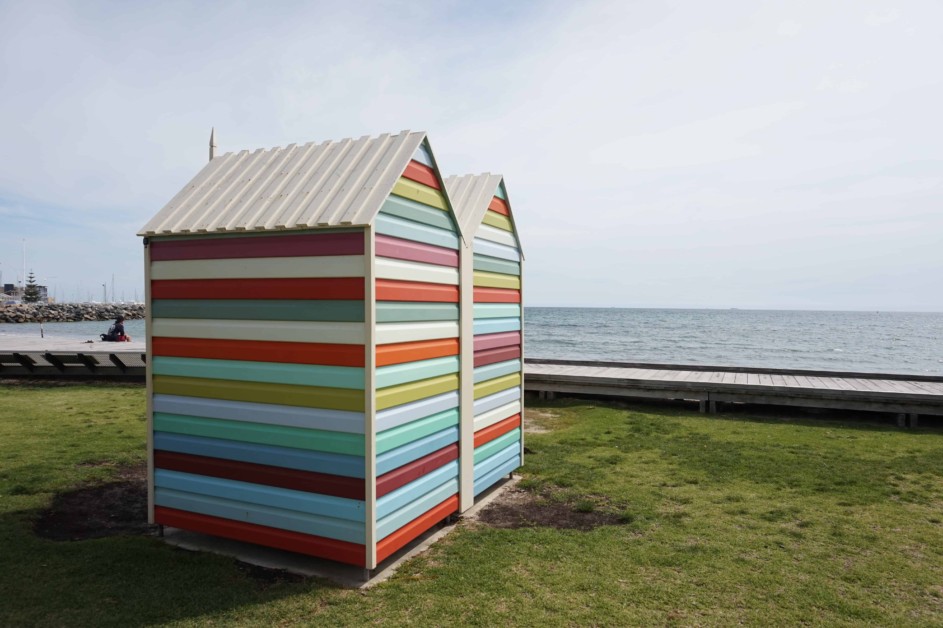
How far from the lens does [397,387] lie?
476cm

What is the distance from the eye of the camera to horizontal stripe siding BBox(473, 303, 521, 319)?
6.42m

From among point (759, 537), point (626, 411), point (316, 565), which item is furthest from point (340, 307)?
point (626, 411)

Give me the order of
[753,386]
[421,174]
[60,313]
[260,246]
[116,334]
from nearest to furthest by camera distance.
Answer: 1. [260,246]
2. [421,174]
3. [753,386]
4. [116,334]
5. [60,313]

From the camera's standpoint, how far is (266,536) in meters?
4.86

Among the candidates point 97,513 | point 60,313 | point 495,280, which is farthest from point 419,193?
point 60,313

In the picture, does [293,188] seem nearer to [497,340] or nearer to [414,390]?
[414,390]

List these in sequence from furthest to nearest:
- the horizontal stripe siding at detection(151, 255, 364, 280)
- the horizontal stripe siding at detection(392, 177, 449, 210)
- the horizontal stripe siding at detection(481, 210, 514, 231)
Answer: the horizontal stripe siding at detection(481, 210, 514, 231) < the horizontal stripe siding at detection(392, 177, 449, 210) < the horizontal stripe siding at detection(151, 255, 364, 280)

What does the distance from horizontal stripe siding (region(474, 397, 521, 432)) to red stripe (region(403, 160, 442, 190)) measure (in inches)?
97.8

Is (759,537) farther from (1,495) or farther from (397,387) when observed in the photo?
(1,495)

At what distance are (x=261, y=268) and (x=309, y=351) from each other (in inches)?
32.4

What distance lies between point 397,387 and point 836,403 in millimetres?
9555

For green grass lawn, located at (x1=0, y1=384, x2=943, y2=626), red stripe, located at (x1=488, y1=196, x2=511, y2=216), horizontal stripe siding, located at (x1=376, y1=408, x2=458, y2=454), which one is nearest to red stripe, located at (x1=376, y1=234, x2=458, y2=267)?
red stripe, located at (x1=488, y1=196, x2=511, y2=216)

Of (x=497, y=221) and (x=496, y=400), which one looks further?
(x=497, y=221)

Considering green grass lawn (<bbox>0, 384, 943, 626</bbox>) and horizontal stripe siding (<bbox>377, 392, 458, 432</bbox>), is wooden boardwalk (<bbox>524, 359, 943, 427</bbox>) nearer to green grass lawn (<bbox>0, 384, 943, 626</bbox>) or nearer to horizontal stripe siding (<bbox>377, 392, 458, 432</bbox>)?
green grass lawn (<bbox>0, 384, 943, 626</bbox>)
